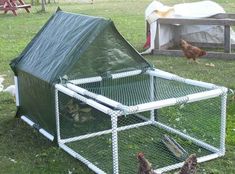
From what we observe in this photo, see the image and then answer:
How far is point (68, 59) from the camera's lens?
527cm

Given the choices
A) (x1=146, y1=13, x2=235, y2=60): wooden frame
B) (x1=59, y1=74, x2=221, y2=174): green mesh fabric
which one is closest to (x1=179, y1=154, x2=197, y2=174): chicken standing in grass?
(x1=59, y1=74, x2=221, y2=174): green mesh fabric

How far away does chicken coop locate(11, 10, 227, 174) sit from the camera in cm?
485

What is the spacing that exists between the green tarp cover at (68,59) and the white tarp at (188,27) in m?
4.52

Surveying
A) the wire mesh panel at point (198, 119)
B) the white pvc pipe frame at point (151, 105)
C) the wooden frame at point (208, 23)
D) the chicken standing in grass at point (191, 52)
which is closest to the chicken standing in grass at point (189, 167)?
the white pvc pipe frame at point (151, 105)

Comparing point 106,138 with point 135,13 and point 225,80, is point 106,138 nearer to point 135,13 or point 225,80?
point 225,80

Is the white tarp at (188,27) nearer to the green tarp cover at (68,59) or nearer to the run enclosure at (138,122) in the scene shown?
the run enclosure at (138,122)

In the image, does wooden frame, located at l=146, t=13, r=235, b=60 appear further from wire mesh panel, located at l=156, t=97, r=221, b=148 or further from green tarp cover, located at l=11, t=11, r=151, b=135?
green tarp cover, located at l=11, t=11, r=151, b=135

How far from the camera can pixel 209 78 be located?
7977 mm

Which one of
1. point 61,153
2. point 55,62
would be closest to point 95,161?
point 61,153

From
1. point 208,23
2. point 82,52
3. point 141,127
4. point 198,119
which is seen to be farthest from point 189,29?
point 82,52

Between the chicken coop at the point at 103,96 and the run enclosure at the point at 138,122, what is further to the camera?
the chicken coop at the point at 103,96

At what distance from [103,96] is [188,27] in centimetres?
647

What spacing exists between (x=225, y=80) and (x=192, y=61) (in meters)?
1.59

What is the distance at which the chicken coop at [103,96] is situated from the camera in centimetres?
485
